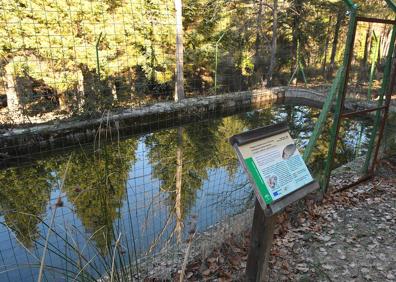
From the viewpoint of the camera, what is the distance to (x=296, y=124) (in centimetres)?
1027

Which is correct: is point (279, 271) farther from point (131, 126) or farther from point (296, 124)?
point (296, 124)

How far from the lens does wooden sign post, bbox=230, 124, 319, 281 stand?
169cm

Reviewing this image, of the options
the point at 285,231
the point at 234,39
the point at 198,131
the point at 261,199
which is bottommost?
the point at 198,131

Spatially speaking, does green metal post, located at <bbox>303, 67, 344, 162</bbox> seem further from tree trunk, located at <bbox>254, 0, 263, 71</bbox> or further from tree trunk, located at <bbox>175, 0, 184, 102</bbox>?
tree trunk, located at <bbox>254, 0, 263, 71</bbox>

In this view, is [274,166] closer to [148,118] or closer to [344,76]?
[344,76]

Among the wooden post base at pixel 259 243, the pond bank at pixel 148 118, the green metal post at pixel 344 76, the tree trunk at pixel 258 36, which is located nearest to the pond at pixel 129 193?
the pond bank at pixel 148 118

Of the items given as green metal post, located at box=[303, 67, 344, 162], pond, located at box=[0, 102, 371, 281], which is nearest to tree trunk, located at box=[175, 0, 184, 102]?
pond, located at box=[0, 102, 371, 281]

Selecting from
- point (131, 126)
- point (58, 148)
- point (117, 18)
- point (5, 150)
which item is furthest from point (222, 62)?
point (5, 150)

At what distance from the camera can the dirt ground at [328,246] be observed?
8.84 feet

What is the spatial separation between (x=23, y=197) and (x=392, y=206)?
5384 millimetres

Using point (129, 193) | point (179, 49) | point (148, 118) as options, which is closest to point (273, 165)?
point (129, 193)

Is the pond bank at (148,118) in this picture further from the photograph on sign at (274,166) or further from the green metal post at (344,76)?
the photograph on sign at (274,166)

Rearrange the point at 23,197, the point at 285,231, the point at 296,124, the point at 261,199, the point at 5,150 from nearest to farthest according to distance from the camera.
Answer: the point at 261,199 → the point at 285,231 → the point at 23,197 → the point at 5,150 → the point at 296,124

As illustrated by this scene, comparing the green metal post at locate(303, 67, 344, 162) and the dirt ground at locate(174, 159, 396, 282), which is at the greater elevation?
the green metal post at locate(303, 67, 344, 162)
